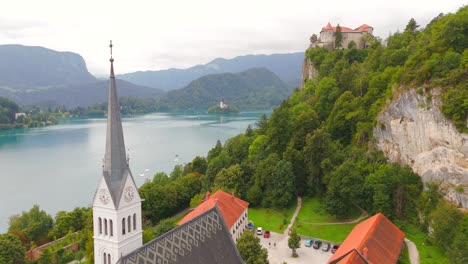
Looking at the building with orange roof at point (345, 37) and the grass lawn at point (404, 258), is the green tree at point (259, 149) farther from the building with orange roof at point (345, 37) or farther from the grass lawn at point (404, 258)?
the building with orange roof at point (345, 37)

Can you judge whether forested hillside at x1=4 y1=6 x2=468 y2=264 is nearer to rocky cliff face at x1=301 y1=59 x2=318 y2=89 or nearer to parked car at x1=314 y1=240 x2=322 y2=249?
parked car at x1=314 y1=240 x2=322 y2=249

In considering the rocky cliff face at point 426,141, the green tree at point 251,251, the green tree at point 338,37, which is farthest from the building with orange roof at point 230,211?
the green tree at point 338,37

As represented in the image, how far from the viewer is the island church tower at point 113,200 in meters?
19.4

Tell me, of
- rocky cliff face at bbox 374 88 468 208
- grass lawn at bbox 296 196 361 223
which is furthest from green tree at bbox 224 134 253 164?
rocky cliff face at bbox 374 88 468 208

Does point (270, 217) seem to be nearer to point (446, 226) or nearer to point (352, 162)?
point (352, 162)

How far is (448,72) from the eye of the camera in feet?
113

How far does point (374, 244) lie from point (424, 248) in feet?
23.5

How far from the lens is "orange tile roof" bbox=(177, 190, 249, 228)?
3605 cm

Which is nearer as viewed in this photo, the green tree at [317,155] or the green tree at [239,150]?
the green tree at [317,155]

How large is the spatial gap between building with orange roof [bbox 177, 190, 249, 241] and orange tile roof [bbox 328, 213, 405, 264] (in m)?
10.9

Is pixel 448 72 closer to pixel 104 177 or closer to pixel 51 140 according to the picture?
pixel 104 177

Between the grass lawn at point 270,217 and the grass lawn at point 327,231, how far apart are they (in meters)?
2.27

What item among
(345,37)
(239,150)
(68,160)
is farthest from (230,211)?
(68,160)

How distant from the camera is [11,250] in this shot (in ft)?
119
